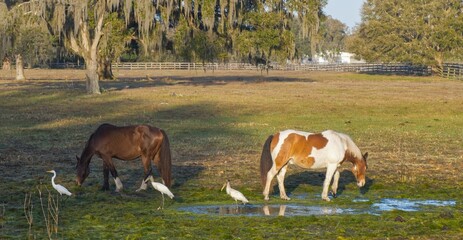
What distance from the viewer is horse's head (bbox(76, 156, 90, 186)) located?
49.5 ft

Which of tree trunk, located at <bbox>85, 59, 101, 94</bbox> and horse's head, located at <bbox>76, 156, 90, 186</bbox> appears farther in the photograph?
tree trunk, located at <bbox>85, 59, 101, 94</bbox>

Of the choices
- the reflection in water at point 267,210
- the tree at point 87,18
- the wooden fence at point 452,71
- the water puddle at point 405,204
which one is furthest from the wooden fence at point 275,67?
the reflection in water at point 267,210

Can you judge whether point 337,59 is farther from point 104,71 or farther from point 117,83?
point 117,83

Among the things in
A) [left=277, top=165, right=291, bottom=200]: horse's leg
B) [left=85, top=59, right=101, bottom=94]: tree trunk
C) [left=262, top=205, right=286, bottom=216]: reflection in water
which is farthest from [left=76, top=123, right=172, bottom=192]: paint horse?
[left=85, top=59, right=101, bottom=94]: tree trunk

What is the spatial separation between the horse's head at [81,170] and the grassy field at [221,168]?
27 cm

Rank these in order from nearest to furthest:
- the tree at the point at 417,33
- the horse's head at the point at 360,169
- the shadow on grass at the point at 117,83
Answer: the horse's head at the point at 360,169 → the shadow on grass at the point at 117,83 → the tree at the point at 417,33

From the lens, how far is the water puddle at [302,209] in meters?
12.7

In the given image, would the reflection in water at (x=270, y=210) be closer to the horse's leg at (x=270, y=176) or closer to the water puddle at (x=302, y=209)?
the water puddle at (x=302, y=209)

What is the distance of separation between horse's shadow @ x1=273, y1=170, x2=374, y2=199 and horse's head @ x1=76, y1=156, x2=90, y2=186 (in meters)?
3.47

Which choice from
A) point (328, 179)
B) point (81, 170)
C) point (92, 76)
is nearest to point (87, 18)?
point (92, 76)

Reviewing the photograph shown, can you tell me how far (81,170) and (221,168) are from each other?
397 cm

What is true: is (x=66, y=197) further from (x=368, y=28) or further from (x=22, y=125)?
(x=368, y=28)

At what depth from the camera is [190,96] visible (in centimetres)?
4478

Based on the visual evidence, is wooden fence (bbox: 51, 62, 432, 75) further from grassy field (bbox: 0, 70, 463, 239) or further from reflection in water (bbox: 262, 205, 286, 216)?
reflection in water (bbox: 262, 205, 286, 216)
